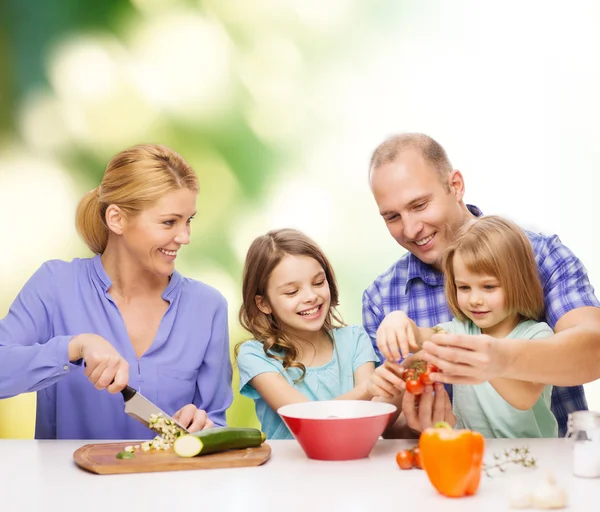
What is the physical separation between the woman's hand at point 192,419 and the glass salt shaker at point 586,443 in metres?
1.14

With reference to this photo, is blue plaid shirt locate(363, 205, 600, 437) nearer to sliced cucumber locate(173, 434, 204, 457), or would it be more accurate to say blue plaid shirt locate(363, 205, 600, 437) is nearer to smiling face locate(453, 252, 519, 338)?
smiling face locate(453, 252, 519, 338)

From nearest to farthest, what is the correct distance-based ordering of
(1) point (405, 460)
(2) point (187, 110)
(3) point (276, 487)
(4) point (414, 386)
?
(3) point (276, 487)
(1) point (405, 460)
(4) point (414, 386)
(2) point (187, 110)

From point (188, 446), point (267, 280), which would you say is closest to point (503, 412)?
point (267, 280)

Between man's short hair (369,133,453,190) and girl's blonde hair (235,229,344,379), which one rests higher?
man's short hair (369,133,453,190)

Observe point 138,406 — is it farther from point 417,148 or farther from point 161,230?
point 417,148

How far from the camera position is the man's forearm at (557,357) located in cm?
205

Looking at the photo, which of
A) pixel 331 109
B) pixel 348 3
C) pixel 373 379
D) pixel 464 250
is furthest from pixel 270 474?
pixel 348 3

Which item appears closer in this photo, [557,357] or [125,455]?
[125,455]

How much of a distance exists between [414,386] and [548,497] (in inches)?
23.8

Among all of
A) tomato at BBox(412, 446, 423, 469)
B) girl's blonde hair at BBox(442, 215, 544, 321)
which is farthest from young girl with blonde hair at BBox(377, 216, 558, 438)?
tomato at BBox(412, 446, 423, 469)

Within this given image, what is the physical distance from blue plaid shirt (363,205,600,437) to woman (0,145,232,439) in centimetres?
65

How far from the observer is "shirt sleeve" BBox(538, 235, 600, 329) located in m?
2.58

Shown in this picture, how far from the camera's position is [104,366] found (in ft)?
7.16

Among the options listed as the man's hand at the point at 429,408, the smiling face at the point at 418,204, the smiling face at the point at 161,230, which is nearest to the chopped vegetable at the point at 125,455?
the man's hand at the point at 429,408
